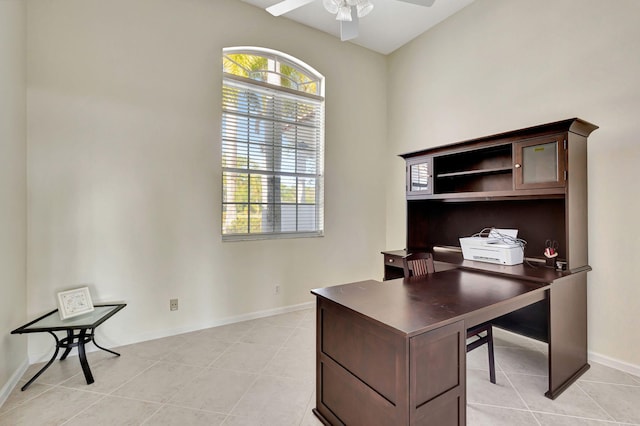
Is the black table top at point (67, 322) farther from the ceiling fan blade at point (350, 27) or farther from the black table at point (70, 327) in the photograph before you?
the ceiling fan blade at point (350, 27)

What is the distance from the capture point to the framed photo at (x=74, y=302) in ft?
7.55

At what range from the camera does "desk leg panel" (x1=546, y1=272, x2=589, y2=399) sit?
1.99m

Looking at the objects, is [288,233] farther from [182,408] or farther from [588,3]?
[588,3]

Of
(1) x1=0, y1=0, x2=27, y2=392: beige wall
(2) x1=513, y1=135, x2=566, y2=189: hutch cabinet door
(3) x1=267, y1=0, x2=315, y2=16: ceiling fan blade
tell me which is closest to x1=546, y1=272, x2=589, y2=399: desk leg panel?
(2) x1=513, y1=135, x2=566, y2=189: hutch cabinet door

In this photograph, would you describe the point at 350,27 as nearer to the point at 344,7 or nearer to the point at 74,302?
the point at 344,7

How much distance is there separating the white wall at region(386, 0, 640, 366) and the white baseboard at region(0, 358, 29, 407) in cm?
446

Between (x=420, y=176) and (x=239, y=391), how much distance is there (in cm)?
266

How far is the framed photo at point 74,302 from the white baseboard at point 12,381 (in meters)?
0.44

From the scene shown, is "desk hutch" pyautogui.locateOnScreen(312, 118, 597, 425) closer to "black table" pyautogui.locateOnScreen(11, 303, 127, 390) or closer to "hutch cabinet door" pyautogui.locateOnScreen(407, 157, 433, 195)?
"hutch cabinet door" pyautogui.locateOnScreen(407, 157, 433, 195)

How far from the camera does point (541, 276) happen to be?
2.06 meters

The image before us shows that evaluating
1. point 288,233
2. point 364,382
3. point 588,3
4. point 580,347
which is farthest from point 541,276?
point 288,233

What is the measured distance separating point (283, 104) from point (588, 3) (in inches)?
118

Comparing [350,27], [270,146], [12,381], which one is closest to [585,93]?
[350,27]

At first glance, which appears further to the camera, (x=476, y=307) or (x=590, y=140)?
(x=590, y=140)
